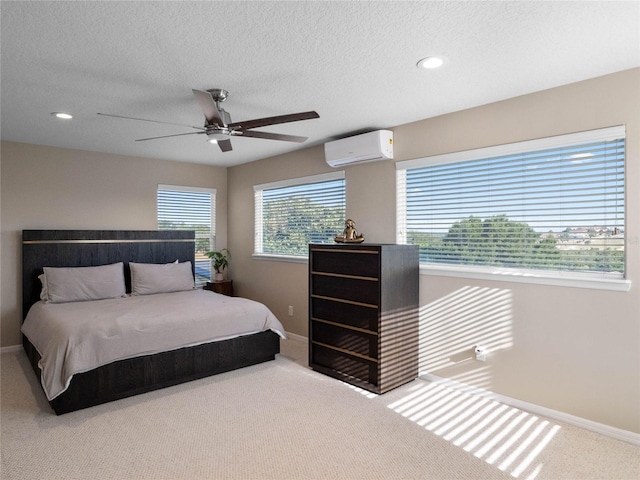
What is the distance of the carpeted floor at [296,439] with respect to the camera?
7.20ft

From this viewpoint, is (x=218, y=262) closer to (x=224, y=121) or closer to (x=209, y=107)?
(x=224, y=121)

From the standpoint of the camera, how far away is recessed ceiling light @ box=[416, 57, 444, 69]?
7.67 feet

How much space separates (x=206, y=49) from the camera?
221cm

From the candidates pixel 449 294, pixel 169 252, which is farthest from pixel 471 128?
pixel 169 252

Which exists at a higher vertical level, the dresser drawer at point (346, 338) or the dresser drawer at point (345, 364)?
the dresser drawer at point (346, 338)

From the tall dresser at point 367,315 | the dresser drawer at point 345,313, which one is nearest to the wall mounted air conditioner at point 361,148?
the tall dresser at point 367,315

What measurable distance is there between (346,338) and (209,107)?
7.44 feet

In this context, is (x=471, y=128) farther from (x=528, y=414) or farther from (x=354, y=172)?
(x=528, y=414)

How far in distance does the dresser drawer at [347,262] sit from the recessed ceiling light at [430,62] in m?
1.48

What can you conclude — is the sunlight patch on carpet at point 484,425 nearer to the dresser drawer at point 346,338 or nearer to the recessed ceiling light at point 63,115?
the dresser drawer at point 346,338

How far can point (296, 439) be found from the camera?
8.27 ft

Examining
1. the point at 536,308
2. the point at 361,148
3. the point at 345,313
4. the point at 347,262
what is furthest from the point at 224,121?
the point at 536,308

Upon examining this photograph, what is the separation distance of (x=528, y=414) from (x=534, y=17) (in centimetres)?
262

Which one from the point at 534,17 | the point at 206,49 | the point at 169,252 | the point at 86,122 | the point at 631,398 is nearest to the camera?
the point at 534,17
